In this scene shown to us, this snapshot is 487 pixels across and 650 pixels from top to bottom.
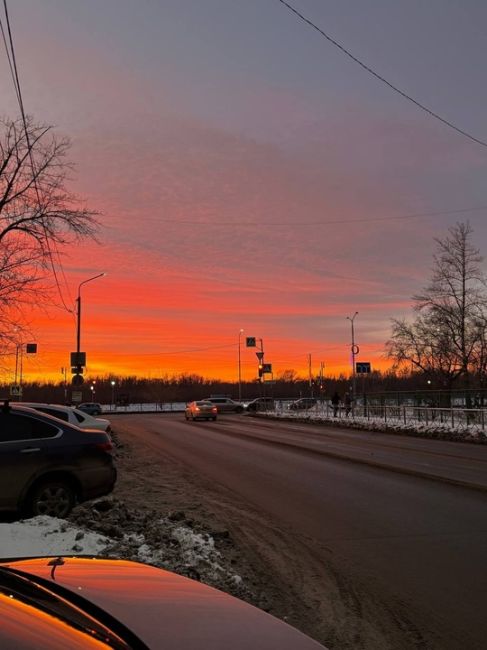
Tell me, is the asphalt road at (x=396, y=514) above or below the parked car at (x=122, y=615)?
below

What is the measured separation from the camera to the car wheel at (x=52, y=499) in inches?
317

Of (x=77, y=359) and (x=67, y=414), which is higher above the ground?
(x=77, y=359)

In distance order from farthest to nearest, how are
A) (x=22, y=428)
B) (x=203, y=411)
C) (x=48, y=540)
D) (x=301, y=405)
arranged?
(x=301, y=405), (x=203, y=411), (x=22, y=428), (x=48, y=540)

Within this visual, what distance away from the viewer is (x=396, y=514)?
898cm

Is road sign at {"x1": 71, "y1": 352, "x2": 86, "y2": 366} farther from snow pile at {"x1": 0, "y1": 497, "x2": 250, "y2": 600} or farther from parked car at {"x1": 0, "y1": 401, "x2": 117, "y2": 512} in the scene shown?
snow pile at {"x1": 0, "y1": 497, "x2": 250, "y2": 600}

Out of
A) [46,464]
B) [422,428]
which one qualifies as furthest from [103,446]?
[422,428]

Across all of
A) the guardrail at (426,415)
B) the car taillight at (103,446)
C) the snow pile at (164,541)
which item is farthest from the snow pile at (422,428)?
the snow pile at (164,541)

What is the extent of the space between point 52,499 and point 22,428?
42.0 inches

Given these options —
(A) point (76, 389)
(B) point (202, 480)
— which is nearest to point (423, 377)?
(A) point (76, 389)

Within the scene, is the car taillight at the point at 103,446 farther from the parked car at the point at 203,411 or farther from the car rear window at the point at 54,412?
the parked car at the point at 203,411

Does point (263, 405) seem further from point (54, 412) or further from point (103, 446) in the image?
point (103, 446)

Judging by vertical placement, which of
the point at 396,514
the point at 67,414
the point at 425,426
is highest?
the point at 67,414

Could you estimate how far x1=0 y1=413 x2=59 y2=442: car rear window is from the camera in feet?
27.1

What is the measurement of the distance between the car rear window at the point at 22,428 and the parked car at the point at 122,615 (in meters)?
5.66
